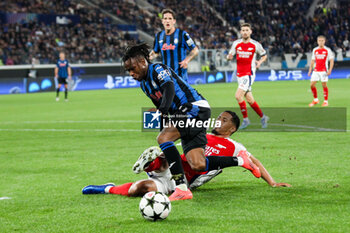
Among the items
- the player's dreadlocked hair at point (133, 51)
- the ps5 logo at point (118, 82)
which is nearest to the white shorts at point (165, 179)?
the player's dreadlocked hair at point (133, 51)

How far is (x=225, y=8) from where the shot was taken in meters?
50.2

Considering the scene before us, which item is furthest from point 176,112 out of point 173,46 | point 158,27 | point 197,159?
point 158,27

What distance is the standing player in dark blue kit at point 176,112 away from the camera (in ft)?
17.4

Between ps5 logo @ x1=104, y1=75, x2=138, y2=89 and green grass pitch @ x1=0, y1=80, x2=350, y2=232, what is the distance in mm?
21187

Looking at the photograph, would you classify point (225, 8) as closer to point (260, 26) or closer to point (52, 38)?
point (260, 26)

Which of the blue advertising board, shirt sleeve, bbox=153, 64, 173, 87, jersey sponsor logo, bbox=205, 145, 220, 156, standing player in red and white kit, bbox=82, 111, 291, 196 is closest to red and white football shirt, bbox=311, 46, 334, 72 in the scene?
standing player in red and white kit, bbox=82, 111, 291, 196

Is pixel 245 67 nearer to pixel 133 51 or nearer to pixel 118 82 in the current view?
pixel 133 51

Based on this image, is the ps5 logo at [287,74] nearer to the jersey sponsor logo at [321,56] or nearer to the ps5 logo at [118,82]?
the ps5 logo at [118,82]

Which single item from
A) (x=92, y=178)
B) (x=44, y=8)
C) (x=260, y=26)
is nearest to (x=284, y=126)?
(x=92, y=178)

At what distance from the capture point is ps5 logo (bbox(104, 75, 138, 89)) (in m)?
33.1

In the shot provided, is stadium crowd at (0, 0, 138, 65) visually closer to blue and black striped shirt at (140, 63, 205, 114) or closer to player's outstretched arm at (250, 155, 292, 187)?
blue and black striped shirt at (140, 63, 205, 114)

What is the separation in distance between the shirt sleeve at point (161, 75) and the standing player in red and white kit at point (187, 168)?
734 mm

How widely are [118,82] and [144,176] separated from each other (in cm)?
2734

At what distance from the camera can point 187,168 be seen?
5816 millimetres
